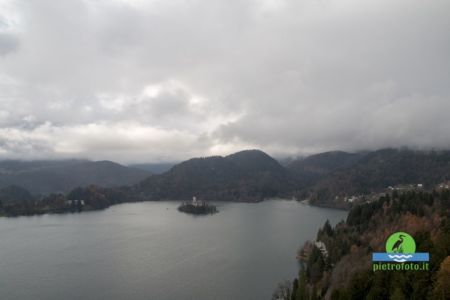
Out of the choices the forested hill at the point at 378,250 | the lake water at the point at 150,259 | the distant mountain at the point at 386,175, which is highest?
the distant mountain at the point at 386,175

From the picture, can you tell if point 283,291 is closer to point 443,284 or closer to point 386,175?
point 443,284

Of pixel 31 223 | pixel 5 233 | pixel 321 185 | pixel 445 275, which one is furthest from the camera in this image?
pixel 321 185

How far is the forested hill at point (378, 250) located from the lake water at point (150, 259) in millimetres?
5338

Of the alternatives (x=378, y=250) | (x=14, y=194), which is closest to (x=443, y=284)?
(x=378, y=250)

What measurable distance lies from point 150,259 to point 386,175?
471ft

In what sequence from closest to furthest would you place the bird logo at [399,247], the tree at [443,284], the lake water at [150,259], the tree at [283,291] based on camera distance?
the tree at [443,284] → the bird logo at [399,247] → the tree at [283,291] → the lake water at [150,259]

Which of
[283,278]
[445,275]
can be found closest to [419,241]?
[445,275]

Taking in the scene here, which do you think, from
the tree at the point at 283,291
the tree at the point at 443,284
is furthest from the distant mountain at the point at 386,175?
the tree at the point at 443,284

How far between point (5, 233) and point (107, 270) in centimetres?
4463

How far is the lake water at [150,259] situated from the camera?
4250 centimetres

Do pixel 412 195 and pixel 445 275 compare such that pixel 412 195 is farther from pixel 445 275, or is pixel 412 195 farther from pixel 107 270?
pixel 107 270

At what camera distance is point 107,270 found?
168ft

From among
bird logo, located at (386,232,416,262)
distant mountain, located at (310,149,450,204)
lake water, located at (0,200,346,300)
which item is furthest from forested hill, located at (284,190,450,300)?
distant mountain, located at (310,149,450,204)

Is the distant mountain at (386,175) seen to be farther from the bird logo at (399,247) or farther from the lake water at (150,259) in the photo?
the bird logo at (399,247)
